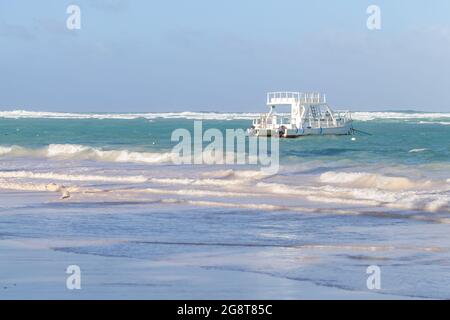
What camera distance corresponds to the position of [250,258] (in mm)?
12836

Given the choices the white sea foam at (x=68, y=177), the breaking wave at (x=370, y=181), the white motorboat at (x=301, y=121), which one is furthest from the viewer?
the white motorboat at (x=301, y=121)

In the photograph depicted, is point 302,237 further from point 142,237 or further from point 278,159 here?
point 278,159

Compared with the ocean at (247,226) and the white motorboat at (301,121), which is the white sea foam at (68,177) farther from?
the white motorboat at (301,121)

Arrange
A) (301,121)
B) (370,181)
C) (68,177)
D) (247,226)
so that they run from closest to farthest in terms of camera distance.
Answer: (247,226), (370,181), (68,177), (301,121)

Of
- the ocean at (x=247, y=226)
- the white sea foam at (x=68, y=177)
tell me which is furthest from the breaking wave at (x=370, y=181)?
the white sea foam at (x=68, y=177)

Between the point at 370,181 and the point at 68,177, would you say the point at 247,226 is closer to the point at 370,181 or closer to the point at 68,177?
the point at 370,181

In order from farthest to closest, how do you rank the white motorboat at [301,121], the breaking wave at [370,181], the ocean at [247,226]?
the white motorboat at [301,121]
the breaking wave at [370,181]
the ocean at [247,226]

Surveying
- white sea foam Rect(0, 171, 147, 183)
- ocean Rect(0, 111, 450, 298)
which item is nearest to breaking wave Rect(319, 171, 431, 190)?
ocean Rect(0, 111, 450, 298)

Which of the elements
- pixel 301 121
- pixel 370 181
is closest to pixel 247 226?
pixel 370 181

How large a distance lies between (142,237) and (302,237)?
246cm

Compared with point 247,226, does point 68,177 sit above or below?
below

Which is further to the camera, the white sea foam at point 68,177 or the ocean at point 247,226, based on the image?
the white sea foam at point 68,177
